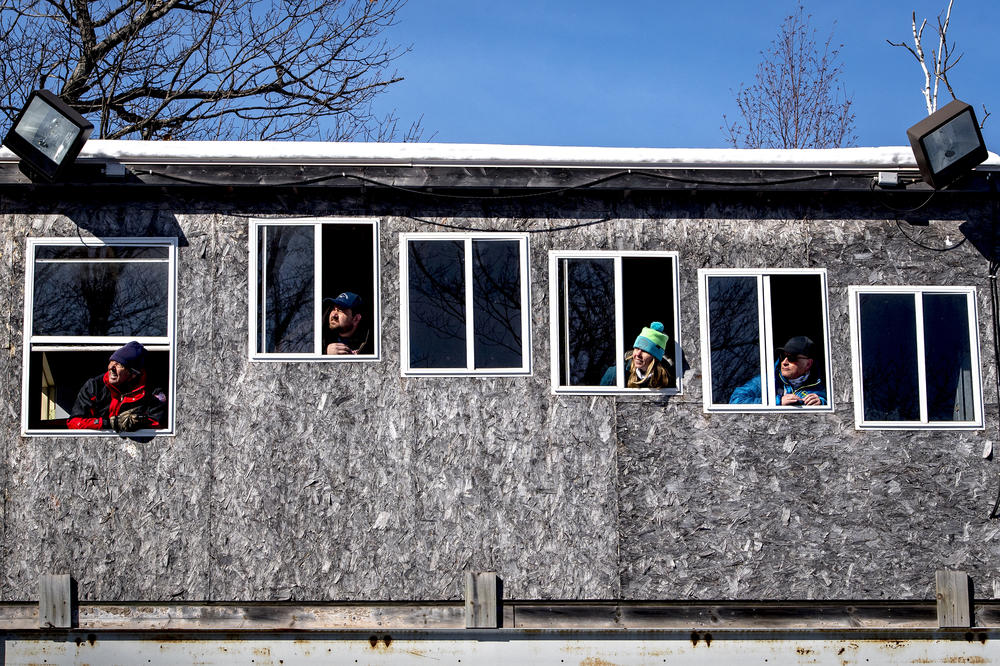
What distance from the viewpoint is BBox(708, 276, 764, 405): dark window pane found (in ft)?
25.3

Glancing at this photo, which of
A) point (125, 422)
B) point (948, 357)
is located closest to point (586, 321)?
point (948, 357)

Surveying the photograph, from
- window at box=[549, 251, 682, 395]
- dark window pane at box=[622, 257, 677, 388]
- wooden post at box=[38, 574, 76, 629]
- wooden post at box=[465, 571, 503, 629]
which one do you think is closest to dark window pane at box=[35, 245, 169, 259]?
wooden post at box=[38, 574, 76, 629]

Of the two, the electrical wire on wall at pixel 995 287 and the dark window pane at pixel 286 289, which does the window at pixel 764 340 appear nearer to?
the electrical wire on wall at pixel 995 287


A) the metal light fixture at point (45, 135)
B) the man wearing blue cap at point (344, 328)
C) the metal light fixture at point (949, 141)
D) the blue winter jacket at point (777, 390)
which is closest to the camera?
the metal light fixture at point (45, 135)

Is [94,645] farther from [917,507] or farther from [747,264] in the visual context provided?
[917,507]

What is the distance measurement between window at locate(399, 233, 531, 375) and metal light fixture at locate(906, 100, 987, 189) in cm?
278

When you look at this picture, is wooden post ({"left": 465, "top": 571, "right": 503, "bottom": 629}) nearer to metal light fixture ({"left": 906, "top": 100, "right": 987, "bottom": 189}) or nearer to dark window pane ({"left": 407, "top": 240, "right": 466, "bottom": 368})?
dark window pane ({"left": 407, "top": 240, "right": 466, "bottom": 368})

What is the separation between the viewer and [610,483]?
755 centimetres

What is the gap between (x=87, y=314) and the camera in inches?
295

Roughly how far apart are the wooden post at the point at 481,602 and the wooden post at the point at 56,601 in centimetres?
260

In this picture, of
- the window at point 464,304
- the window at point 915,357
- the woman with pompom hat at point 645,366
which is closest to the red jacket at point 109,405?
the window at point 464,304

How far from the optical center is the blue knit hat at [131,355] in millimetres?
7383

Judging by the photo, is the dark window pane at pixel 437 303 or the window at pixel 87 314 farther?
the dark window pane at pixel 437 303

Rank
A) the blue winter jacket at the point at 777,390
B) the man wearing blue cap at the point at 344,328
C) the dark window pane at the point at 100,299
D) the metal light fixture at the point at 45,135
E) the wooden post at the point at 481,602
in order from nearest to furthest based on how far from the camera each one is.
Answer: the metal light fixture at the point at 45,135 → the wooden post at the point at 481,602 → the dark window pane at the point at 100,299 → the man wearing blue cap at the point at 344,328 → the blue winter jacket at the point at 777,390
